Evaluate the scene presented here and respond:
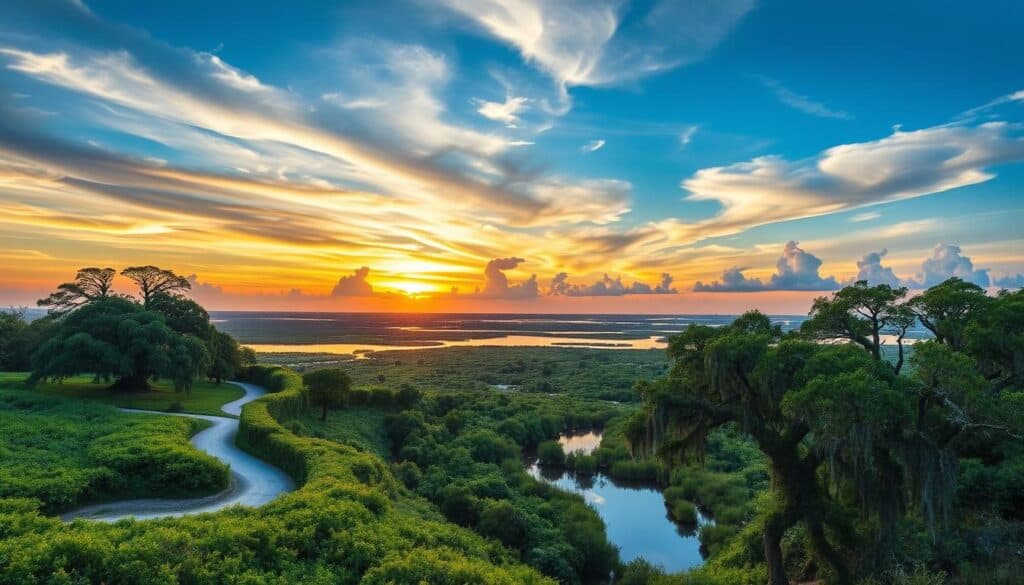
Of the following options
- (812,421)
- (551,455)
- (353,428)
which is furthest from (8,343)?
(812,421)

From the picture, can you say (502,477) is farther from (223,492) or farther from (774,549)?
(774,549)

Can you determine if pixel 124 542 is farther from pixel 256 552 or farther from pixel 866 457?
pixel 866 457

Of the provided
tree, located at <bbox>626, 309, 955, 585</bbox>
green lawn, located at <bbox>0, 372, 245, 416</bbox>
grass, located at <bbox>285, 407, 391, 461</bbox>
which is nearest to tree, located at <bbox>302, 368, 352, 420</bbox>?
grass, located at <bbox>285, 407, 391, 461</bbox>

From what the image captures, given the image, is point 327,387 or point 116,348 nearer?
point 116,348

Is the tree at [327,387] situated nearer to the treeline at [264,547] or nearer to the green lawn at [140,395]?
the green lawn at [140,395]

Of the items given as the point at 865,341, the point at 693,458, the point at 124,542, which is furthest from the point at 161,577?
the point at 865,341

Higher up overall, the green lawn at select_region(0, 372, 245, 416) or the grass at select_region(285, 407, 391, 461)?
the green lawn at select_region(0, 372, 245, 416)

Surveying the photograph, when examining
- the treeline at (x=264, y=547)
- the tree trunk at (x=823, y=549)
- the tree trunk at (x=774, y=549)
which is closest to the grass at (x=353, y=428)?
the treeline at (x=264, y=547)

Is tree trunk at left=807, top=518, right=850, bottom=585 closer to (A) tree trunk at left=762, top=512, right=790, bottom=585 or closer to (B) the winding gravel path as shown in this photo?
(A) tree trunk at left=762, top=512, right=790, bottom=585
